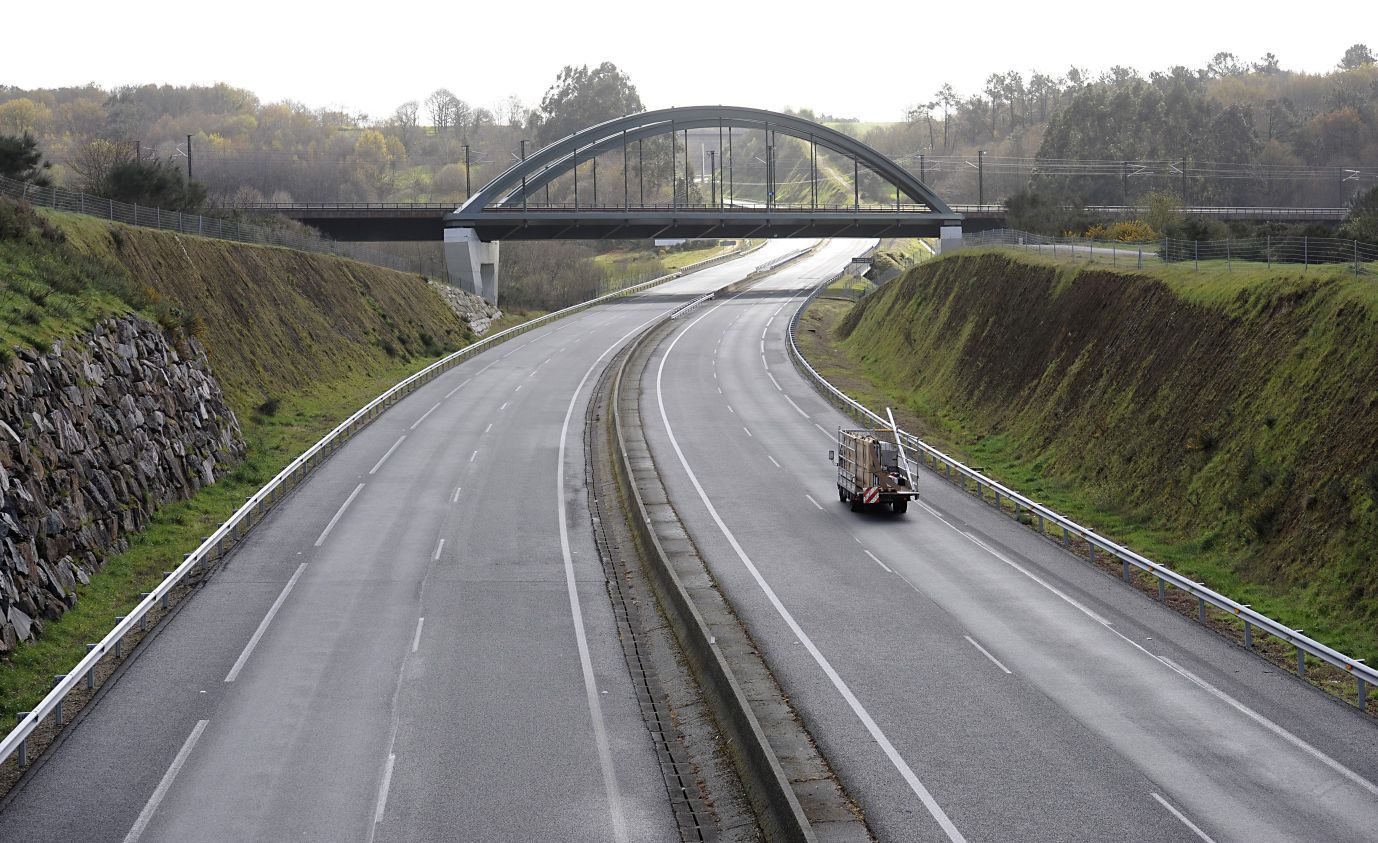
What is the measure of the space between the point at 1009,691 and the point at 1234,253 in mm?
37258

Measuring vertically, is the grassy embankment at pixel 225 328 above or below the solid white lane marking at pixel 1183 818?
above

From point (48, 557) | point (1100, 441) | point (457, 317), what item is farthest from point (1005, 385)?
point (457, 317)

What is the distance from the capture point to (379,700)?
20797 millimetres

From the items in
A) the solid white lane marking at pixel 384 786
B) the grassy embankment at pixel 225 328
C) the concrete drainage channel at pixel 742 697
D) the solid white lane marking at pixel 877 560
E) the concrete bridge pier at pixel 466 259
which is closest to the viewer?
the concrete drainage channel at pixel 742 697

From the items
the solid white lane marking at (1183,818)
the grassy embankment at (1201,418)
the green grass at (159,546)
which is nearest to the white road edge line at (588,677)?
the solid white lane marking at (1183,818)

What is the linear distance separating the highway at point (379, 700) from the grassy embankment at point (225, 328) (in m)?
1.93

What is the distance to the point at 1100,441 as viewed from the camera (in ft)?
129

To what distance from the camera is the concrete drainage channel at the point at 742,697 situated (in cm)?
1585

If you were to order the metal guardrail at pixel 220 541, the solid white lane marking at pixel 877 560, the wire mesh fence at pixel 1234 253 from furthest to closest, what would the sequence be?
1. the wire mesh fence at pixel 1234 253
2. the solid white lane marking at pixel 877 560
3. the metal guardrail at pixel 220 541

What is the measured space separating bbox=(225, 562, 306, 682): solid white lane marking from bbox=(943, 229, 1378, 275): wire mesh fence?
29.7 m

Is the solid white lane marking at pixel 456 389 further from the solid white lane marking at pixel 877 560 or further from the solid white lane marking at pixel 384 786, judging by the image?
the solid white lane marking at pixel 384 786

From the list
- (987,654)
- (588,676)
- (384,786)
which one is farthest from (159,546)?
(987,654)

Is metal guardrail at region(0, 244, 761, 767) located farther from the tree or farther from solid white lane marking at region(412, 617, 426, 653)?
the tree

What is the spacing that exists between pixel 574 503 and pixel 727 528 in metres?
5.65
